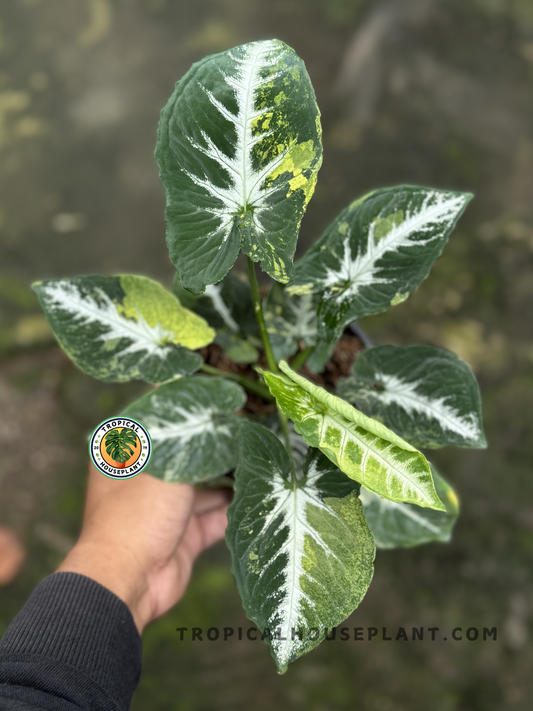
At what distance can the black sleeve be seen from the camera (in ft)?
2.20

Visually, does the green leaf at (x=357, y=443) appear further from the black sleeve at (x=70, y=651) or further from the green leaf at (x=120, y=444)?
the black sleeve at (x=70, y=651)

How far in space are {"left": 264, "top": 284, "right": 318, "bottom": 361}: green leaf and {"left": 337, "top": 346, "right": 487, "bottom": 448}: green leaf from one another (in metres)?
0.13

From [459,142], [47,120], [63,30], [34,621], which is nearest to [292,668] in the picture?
[34,621]

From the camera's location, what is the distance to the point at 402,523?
892 millimetres

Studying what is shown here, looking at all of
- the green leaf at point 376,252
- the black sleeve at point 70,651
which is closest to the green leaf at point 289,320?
the green leaf at point 376,252

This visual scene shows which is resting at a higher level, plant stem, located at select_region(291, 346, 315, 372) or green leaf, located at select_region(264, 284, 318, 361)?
green leaf, located at select_region(264, 284, 318, 361)

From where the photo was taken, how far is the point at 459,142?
4.82ft

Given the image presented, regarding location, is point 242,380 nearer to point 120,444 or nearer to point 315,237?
point 120,444

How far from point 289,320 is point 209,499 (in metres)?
0.44

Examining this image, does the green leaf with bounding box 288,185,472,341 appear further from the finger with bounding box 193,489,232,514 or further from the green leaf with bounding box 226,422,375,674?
the finger with bounding box 193,489,232,514

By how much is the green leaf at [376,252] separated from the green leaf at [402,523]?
332mm

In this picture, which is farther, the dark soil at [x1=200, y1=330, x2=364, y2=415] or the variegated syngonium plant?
the dark soil at [x1=200, y1=330, x2=364, y2=415]

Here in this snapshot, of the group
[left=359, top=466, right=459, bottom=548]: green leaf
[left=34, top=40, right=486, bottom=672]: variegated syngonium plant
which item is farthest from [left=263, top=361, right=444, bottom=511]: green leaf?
[left=359, top=466, right=459, bottom=548]: green leaf

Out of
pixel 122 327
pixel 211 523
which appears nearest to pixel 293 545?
pixel 122 327
